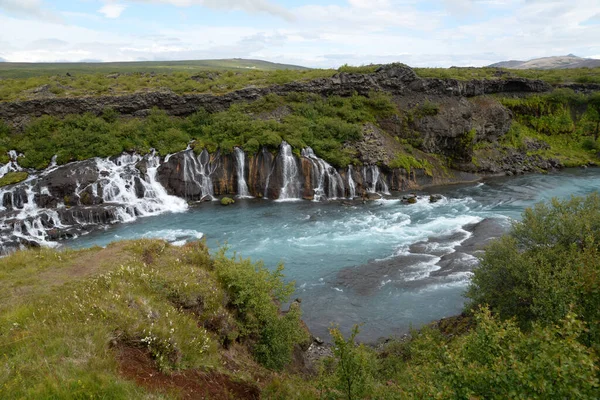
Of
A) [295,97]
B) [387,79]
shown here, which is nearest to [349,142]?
[295,97]

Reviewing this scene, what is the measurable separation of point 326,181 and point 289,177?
4.24 m

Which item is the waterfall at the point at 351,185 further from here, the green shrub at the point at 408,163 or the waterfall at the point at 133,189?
the waterfall at the point at 133,189

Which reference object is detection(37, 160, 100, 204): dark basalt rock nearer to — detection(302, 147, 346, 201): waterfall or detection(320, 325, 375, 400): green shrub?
detection(302, 147, 346, 201): waterfall

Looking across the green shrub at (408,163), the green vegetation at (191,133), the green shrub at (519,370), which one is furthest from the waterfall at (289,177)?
the green shrub at (519,370)

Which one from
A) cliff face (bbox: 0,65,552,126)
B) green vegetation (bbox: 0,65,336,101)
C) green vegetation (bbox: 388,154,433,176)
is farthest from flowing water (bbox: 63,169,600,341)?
green vegetation (bbox: 0,65,336,101)

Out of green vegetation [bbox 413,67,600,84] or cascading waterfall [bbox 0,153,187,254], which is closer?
cascading waterfall [bbox 0,153,187,254]

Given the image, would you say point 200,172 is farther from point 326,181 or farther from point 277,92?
point 277,92

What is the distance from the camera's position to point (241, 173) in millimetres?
44250

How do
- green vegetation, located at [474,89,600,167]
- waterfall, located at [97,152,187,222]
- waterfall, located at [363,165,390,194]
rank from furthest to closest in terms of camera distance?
green vegetation, located at [474,89,600,167] → waterfall, located at [363,165,390,194] → waterfall, located at [97,152,187,222]

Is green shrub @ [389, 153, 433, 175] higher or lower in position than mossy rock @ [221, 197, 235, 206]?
higher

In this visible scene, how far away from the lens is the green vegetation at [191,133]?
4238cm

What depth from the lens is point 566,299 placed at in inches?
489

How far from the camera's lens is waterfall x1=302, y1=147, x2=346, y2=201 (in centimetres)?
4356

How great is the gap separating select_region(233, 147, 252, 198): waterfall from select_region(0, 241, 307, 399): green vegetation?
26.1 meters
